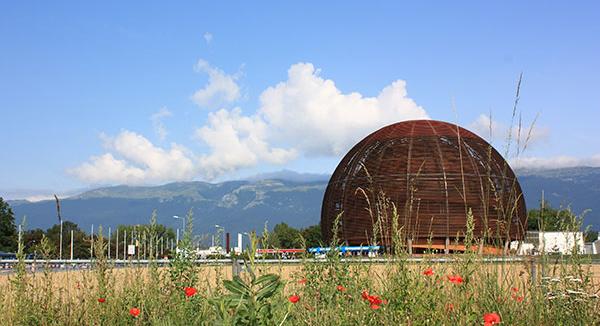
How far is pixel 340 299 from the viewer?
19.8 feet

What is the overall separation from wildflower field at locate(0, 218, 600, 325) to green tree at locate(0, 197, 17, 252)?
65688mm

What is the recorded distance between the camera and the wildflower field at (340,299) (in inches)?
125

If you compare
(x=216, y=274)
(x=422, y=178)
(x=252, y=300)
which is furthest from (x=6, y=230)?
(x=252, y=300)

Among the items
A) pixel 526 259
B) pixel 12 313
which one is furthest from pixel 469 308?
pixel 12 313

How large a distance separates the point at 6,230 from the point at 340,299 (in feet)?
232

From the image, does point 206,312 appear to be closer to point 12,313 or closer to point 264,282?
point 264,282

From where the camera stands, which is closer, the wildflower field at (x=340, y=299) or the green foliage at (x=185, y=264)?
the wildflower field at (x=340, y=299)

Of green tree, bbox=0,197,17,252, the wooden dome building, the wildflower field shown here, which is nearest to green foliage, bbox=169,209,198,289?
the wildflower field

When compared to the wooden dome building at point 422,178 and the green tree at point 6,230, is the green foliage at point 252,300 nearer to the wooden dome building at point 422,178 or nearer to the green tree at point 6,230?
the wooden dome building at point 422,178

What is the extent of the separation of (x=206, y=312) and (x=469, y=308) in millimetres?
2070

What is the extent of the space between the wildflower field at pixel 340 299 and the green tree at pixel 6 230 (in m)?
65.7

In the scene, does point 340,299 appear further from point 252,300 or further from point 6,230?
point 6,230

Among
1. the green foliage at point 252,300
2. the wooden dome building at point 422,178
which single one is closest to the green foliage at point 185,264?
the green foliage at point 252,300

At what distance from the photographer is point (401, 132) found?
46.8 meters
